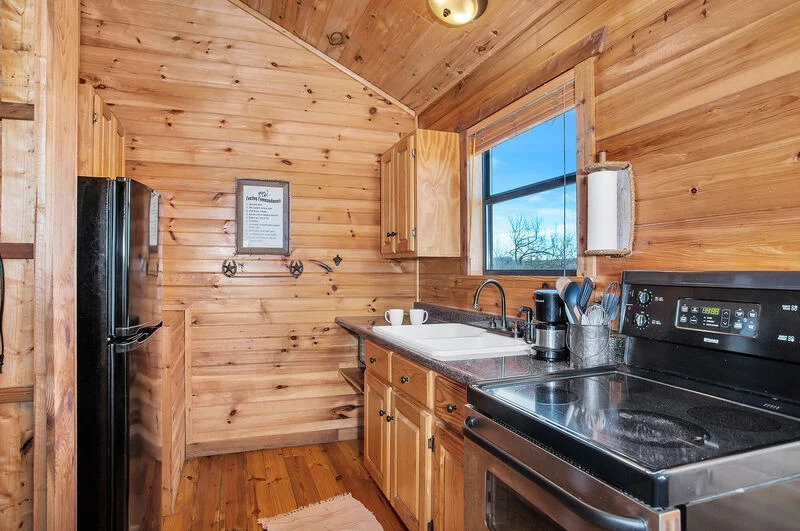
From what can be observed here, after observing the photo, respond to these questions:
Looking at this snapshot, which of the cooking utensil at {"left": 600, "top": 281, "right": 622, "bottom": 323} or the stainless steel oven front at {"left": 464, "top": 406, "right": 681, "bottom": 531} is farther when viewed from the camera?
the cooking utensil at {"left": 600, "top": 281, "right": 622, "bottom": 323}

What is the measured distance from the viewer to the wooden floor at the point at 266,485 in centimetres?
230

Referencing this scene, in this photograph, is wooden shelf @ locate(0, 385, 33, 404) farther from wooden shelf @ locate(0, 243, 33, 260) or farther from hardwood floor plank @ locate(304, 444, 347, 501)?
hardwood floor plank @ locate(304, 444, 347, 501)

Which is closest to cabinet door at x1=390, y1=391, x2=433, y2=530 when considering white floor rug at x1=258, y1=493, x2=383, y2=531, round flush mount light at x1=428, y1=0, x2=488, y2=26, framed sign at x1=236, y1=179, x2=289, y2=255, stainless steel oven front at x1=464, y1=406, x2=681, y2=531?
white floor rug at x1=258, y1=493, x2=383, y2=531

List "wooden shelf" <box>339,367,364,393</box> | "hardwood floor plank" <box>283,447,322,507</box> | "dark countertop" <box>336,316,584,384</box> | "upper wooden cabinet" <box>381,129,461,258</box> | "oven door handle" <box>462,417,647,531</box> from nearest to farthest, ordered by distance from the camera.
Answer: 1. "oven door handle" <box>462,417,647,531</box>
2. "dark countertop" <box>336,316,584,384</box>
3. "hardwood floor plank" <box>283,447,322,507</box>
4. "upper wooden cabinet" <box>381,129,461,258</box>
5. "wooden shelf" <box>339,367,364,393</box>

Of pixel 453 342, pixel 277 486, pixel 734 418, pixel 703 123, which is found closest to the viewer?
pixel 734 418

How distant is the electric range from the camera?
2.67 feet

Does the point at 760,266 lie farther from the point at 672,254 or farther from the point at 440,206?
the point at 440,206

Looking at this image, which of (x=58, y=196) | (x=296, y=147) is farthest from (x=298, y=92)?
(x=58, y=196)

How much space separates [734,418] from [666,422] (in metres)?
0.16

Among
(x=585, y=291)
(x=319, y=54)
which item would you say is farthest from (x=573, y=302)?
(x=319, y=54)

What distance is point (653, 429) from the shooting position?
980mm

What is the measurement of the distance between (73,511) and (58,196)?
3.42 ft

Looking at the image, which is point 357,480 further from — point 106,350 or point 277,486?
point 106,350

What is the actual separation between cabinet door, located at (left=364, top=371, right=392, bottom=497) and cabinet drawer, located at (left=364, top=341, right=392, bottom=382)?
0.14ft
